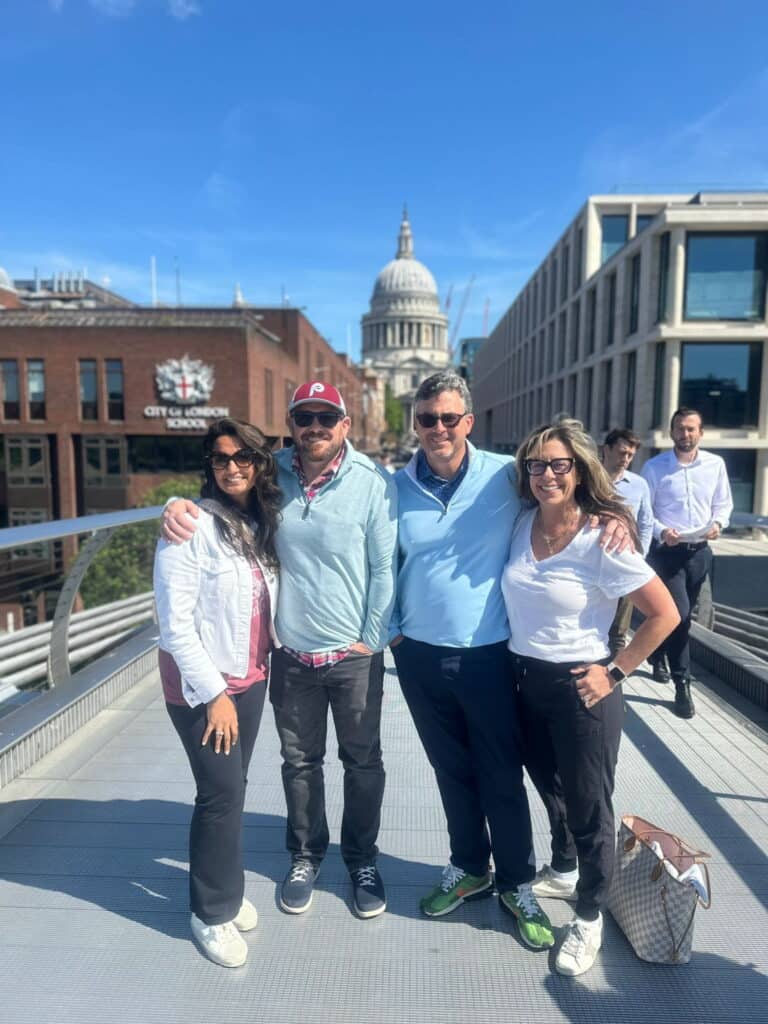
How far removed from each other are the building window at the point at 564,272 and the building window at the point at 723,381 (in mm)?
14947

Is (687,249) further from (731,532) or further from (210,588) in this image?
(210,588)

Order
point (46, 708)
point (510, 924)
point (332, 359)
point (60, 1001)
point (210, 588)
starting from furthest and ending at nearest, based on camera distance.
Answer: point (332, 359)
point (46, 708)
point (510, 924)
point (210, 588)
point (60, 1001)

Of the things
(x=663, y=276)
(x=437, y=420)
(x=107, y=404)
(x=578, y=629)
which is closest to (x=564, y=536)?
(x=578, y=629)

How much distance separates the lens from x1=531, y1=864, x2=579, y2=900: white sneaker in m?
2.55

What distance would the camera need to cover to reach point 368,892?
8.20 ft

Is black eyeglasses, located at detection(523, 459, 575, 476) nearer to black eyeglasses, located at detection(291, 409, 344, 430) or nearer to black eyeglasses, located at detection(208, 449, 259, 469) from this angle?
black eyeglasses, located at detection(291, 409, 344, 430)

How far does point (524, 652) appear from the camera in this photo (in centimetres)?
227

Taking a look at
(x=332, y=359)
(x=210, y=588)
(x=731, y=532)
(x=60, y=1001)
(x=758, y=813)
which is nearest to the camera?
(x=60, y=1001)

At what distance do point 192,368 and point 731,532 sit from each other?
926 inches

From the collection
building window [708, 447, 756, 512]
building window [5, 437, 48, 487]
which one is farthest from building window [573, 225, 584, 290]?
building window [5, 437, 48, 487]

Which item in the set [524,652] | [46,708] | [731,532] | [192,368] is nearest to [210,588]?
[524,652]

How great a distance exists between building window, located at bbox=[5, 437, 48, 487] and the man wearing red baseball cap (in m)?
33.1

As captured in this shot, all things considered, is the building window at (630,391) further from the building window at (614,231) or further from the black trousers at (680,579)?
the black trousers at (680,579)

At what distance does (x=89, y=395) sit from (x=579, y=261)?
2481cm
